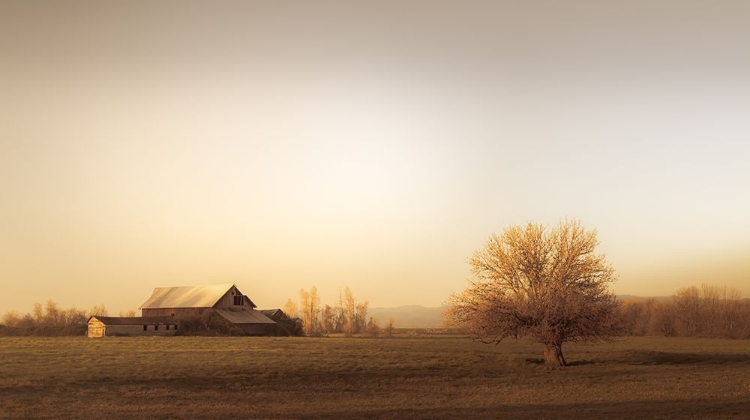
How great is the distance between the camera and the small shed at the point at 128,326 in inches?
3607

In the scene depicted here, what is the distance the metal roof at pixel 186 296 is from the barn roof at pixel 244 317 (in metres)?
3.08

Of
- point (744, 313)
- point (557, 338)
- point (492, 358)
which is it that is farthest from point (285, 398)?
point (744, 313)

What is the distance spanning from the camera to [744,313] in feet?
428

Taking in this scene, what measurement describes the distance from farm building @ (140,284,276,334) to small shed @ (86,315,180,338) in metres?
7.56

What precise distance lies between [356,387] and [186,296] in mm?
86759

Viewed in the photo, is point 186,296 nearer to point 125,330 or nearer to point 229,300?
point 229,300

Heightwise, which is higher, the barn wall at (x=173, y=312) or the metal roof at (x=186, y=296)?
the metal roof at (x=186, y=296)

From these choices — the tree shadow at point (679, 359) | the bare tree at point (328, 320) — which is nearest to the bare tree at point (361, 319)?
the bare tree at point (328, 320)

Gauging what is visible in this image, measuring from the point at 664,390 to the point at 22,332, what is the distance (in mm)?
91137

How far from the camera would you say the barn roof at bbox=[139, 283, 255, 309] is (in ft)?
355

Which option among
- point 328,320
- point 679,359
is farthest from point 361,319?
point 679,359

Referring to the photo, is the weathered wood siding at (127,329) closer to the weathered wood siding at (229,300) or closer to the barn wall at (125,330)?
the barn wall at (125,330)

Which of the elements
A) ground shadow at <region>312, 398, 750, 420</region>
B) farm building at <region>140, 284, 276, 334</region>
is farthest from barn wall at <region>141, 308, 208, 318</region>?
ground shadow at <region>312, 398, 750, 420</region>

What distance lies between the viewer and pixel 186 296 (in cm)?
11306
